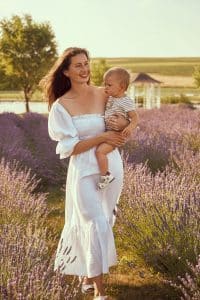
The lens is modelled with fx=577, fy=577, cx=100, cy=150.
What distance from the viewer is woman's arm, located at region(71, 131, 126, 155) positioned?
3791 mm

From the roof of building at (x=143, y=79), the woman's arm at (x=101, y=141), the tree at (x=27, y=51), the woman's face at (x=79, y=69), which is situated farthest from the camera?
the roof of building at (x=143, y=79)

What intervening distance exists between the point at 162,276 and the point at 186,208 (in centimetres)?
73

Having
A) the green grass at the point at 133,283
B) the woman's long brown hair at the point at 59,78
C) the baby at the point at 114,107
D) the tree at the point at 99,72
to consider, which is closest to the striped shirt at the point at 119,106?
the baby at the point at 114,107

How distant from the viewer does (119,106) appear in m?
3.88

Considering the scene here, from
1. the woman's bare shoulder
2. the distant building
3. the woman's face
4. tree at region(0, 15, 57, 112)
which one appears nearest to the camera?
the woman's face

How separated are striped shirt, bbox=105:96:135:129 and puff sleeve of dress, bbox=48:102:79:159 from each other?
0.26 metres

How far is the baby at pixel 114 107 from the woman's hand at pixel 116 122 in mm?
24

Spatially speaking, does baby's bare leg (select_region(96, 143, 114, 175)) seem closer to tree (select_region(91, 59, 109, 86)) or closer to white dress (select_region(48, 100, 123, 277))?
white dress (select_region(48, 100, 123, 277))

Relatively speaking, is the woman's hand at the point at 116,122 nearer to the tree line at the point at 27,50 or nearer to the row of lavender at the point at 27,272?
the row of lavender at the point at 27,272

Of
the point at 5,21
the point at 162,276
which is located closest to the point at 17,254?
the point at 162,276

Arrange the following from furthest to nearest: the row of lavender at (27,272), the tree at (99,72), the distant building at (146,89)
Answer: the tree at (99,72) < the distant building at (146,89) < the row of lavender at (27,272)

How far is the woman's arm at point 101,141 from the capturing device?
3791 mm

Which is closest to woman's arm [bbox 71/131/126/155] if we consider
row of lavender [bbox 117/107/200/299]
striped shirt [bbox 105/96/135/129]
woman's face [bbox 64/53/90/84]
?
striped shirt [bbox 105/96/135/129]

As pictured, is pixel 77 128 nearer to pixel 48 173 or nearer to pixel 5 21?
pixel 48 173
